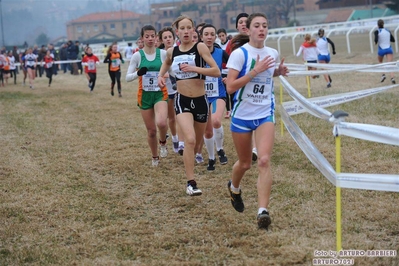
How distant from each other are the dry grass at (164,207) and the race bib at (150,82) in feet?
4.20

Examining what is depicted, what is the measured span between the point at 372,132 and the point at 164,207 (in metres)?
3.21

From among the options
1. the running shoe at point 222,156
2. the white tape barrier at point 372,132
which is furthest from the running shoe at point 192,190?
the white tape barrier at point 372,132

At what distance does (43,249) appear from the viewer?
584 centimetres

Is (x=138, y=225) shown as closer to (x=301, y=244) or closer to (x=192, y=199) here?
(x=192, y=199)

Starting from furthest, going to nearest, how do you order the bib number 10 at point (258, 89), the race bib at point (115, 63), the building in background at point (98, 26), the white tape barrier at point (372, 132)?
the building in background at point (98, 26), the race bib at point (115, 63), the bib number 10 at point (258, 89), the white tape barrier at point (372, 132)

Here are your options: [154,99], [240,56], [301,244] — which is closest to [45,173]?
[154,99]

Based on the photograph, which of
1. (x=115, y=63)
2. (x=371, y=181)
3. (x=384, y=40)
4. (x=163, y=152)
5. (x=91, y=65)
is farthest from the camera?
(x=91, y=65)

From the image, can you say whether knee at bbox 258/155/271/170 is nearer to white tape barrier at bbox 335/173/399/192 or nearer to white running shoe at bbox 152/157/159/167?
white tape barrier at bbox 335/173/399/192

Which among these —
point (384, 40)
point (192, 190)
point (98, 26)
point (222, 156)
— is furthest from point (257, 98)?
point (98, 26)

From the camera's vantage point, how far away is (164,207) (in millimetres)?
7254

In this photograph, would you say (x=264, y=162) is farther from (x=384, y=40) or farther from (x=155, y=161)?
(x=384, y=40)

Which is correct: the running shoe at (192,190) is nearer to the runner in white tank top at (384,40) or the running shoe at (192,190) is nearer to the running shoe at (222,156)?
the running shoe at (222,156)

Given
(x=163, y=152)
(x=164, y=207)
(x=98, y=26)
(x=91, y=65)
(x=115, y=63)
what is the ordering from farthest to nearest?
1. (x=98, y=26)
2. (x=91, y=65)
3. (x=115, y=63)
4. (x=163, y=152)
5. (x=164, y=207)

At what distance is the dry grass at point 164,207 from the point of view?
18.3 ft
